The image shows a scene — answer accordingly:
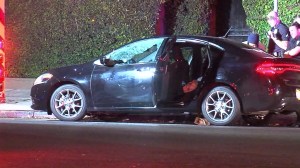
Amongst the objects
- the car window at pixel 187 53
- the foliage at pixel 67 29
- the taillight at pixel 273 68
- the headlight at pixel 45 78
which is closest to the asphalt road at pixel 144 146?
the taillight at pixel 273 68

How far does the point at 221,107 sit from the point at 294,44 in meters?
2.67

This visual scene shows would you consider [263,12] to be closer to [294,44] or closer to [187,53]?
[294,44]

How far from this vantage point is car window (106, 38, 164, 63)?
10.0m

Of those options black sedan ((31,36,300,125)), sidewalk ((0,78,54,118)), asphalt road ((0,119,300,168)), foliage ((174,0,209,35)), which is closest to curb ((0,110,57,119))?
sidewalk ((0,78,54,118))

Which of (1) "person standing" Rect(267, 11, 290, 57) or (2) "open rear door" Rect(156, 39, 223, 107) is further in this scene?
(1) "person standing" Rect(267, 11, 290, 57)

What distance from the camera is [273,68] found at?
9.17 metres

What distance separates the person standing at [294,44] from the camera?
11203 mm

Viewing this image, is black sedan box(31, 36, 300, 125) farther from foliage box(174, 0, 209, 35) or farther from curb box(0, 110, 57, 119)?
foliage box(174, 0, 209, 35)

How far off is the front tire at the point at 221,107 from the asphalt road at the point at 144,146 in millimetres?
317

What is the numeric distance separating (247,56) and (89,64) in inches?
102

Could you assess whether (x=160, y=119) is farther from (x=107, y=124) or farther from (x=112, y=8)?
(x=112, y=8)

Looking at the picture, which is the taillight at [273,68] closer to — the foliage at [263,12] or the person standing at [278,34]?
the person standing at [278,34]

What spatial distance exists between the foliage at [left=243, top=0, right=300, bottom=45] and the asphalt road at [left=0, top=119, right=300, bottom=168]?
6.01 m

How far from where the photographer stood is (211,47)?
982cm
